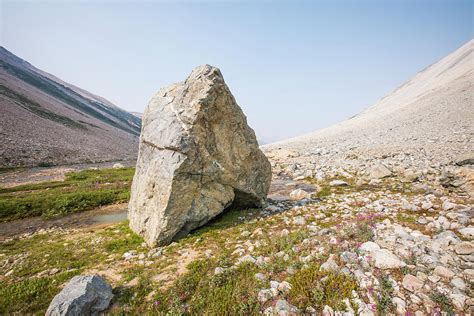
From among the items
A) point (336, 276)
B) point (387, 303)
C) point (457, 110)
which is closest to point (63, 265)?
point (336, 276)

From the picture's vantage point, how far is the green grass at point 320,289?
17.0ft

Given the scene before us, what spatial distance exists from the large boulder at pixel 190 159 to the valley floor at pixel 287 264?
974 mm

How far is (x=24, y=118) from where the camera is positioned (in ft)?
194

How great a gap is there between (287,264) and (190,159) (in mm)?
6055

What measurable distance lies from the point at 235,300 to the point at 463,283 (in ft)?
17.0

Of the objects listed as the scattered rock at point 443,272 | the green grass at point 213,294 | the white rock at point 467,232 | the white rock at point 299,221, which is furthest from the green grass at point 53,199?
the white rock at point 467,232

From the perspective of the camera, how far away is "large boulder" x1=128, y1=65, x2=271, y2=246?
996cm

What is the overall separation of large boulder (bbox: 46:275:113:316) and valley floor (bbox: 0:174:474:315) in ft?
1.35

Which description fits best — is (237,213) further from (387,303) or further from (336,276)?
(387,303)

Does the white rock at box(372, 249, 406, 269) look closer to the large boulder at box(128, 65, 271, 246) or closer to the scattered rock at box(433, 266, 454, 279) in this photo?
the scattered rock at box(433, 266, 454, 279)

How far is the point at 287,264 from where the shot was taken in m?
6.77

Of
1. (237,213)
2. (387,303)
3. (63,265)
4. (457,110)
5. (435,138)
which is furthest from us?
(457,110)

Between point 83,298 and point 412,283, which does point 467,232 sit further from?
point 83,298

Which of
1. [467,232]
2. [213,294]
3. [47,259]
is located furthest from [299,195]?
[47,259]
